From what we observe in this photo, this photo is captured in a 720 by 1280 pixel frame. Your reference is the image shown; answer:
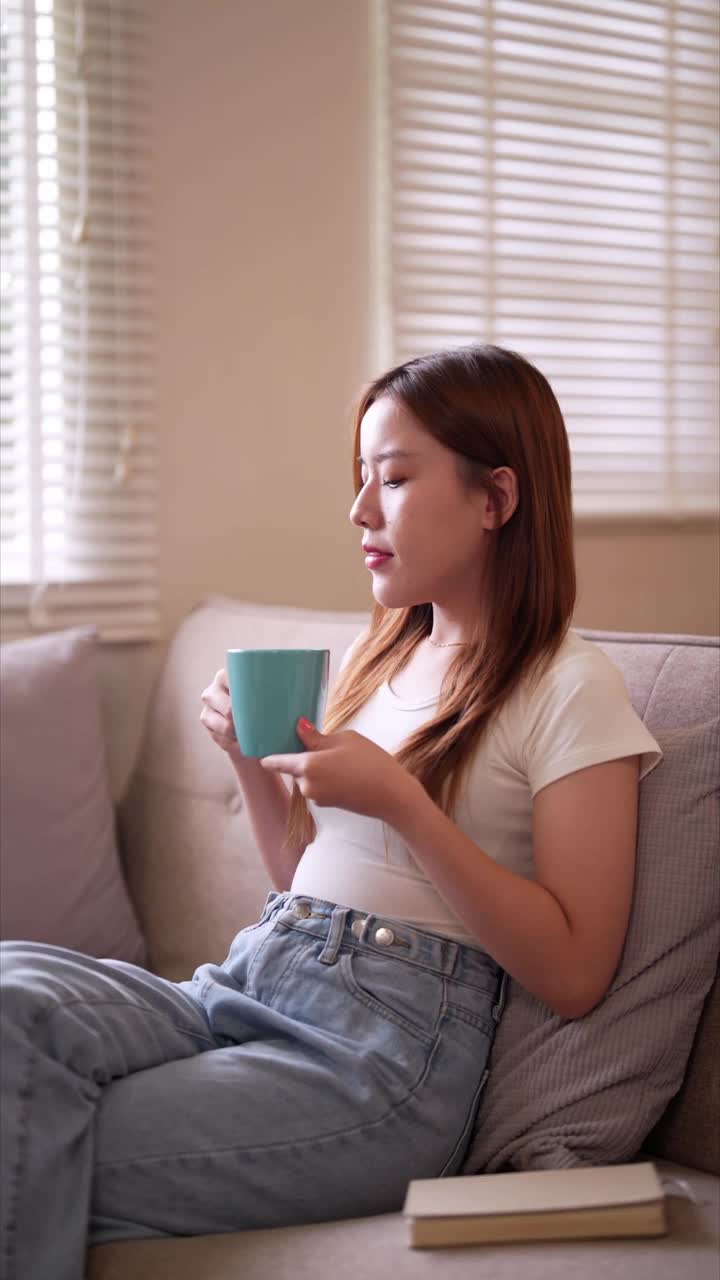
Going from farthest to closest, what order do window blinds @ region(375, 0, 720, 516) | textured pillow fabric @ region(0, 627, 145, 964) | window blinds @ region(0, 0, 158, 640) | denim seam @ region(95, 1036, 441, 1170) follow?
window blinds @ region(375, 0, 720, 516) → window blinds @ region(0, 0, 158, 640) → textured pillow fabric @ region(0, 627, 145, 964) → denim seam @ region(95, 1036, 441, 1170)

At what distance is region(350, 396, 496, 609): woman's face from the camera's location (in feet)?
4.38

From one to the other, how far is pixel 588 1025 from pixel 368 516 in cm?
53

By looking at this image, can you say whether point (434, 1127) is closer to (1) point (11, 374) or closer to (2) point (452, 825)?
(2) point (452, 825)

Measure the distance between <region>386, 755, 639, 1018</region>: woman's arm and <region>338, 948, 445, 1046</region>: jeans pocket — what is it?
0.08m

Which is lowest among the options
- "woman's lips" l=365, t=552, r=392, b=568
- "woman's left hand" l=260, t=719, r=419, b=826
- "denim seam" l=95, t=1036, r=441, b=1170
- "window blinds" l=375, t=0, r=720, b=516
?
"denim seam" l=95, t=1036, r=441, b=1170

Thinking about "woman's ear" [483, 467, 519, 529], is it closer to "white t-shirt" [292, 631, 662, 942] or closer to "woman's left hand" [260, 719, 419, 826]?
"white t-shirt" [292, 631, 662, 942]

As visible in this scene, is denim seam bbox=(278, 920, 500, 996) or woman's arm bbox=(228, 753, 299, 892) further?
woman's arm bbox=(228, 753, 299, 892)

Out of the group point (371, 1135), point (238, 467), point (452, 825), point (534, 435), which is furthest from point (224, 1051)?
point (238, 467)

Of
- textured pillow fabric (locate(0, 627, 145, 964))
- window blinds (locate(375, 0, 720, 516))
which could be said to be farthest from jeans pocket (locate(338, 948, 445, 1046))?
window blinds (locate(375, 0, 720, 516))

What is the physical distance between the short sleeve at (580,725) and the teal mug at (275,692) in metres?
0.22

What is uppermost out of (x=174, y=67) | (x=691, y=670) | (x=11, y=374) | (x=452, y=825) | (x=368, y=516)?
(x=174, y=67)

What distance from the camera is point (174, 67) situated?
7.02ft

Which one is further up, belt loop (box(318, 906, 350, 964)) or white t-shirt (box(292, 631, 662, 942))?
white t-shirt (box(292, 631, 662, 942))

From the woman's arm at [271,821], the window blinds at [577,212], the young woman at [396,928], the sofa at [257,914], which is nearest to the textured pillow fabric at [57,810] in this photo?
the sofa at [257,914]
